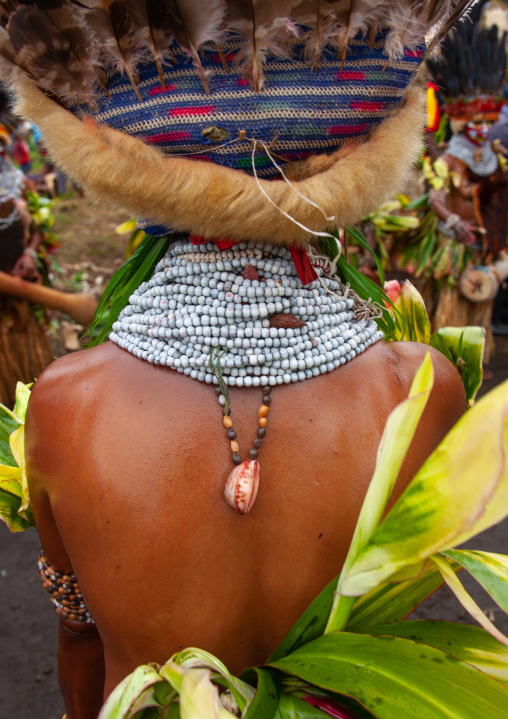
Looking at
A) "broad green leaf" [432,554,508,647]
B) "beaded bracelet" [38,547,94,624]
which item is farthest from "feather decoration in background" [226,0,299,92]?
"beaded bracelet" [38,547,94,624]

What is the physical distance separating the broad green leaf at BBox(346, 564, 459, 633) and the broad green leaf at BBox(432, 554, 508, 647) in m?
0.14

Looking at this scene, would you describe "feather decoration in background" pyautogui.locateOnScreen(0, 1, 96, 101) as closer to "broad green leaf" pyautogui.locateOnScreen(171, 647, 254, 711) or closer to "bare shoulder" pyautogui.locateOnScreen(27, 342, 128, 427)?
"bare shoulder" pyautogui.locateOnScreen(27, 342, 128, 427)

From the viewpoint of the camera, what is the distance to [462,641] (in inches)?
39.1

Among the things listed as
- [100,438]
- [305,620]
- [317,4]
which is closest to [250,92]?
[317,4]

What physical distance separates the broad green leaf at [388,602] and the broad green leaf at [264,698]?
0.16 meters

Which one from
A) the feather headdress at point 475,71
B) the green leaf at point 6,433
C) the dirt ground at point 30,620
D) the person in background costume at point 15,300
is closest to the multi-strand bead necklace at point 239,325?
the green leaf at point 6,433

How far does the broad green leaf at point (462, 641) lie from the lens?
953mm

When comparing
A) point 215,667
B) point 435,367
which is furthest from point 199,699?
point 435,367

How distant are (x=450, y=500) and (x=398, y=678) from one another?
0.29 meters

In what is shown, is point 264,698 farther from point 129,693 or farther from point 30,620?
point 30,620

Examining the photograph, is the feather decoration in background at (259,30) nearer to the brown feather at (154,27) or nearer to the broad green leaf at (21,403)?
the brown feather at (154,27)

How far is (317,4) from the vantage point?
36.9 inches

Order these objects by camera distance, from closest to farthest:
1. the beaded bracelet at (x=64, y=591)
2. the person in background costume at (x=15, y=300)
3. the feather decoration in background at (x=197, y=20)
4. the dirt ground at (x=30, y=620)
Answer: the feather decoration in background at (x=197, y=20), the beaded bracelet at (x=64, y=591), the dirt ground at (x=30, y=620), the person in background costume at (x=15, y=300)

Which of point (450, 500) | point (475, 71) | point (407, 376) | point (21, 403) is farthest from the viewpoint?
point (475, 71)
